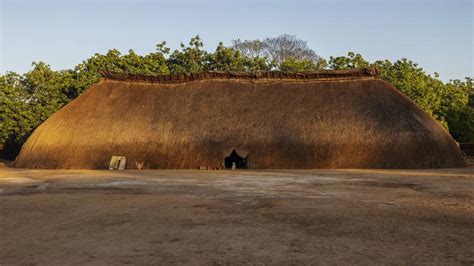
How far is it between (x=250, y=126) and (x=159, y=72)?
13877mm

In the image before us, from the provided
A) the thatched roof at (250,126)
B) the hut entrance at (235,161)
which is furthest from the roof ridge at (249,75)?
the hut entrance at (235,161)

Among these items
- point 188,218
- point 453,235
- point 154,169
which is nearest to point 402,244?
point 453,235

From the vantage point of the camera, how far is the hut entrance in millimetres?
19131

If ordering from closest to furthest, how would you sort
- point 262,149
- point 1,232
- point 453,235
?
point 453,235
point 1,232
point 262,149

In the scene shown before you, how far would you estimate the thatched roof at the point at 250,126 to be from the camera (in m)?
18.2

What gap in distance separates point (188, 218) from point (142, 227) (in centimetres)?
→ 83

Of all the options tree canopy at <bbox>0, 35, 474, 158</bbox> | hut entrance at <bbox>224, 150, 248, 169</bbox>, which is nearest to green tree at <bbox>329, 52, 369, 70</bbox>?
tree canopy at <bbox>0, 35, 474, 158</bbox>

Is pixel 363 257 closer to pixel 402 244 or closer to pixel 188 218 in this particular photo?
pixel 402 244

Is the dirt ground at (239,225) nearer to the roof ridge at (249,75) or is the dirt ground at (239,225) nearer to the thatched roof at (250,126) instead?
the thatched roof at (250,126)

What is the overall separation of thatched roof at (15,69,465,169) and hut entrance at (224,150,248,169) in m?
0.51

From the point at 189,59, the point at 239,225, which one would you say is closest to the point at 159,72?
the point at 189,59

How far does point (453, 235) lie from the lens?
5383 mm

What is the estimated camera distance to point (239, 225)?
6.07 m

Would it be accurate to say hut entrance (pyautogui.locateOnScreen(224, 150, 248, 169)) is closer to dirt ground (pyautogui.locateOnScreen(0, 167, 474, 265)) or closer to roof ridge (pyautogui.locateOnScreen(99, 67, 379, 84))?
roof ridge (pyautogui.locateOnScreen(99, 67, 379, 84))
